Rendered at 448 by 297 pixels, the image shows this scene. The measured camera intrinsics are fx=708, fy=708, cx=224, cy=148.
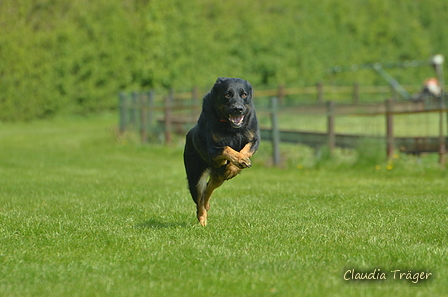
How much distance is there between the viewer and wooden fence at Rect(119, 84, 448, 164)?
42.3ft

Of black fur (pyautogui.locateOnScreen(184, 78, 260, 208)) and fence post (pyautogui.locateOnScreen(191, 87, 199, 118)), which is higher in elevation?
black fur (pyautogui.locateOnScreen(184, 78, 260, 208))

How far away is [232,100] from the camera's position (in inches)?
258

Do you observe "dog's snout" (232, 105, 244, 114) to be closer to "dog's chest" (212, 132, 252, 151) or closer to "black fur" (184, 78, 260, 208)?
"black fur" (184, 78, 260, 208)

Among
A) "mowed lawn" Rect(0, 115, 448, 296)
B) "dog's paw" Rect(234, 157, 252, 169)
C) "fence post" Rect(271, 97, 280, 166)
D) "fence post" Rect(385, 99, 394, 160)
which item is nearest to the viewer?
"mowed lawn" Rect(0, 115, 448, 296)

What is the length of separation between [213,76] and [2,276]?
91.1 feet

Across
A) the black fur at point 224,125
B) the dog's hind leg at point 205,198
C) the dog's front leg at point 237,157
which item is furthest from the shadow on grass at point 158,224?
the dog's front leg at point 237,157

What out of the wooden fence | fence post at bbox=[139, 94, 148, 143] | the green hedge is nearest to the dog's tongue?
the wooden fence

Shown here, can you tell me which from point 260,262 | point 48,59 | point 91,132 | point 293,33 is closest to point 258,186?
point 260,262

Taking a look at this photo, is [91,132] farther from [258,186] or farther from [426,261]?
[426,261]

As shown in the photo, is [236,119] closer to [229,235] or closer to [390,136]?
[229,235]

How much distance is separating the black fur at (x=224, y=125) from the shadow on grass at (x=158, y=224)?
66 centimetres

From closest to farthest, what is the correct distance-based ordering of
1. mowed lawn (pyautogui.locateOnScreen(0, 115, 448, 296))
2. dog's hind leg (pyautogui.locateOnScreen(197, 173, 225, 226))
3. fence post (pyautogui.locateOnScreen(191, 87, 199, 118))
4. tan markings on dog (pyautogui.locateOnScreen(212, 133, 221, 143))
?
mowed lawn (pyautogui.locateOnScreen(0, 115, 448, 296))
tan markings on dog (pyautogui.locateOnScreen(212, 133, 221, 143))
dog's hind leg (pyautogui.locateOnScreen(197, 173, 225, 226))
fence post (pyautogui.locateOnScreen(191, 87, 199, 118))

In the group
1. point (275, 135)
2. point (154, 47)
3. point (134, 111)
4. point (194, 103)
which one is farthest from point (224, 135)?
point (154, 47)

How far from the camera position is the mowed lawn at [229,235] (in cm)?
466
